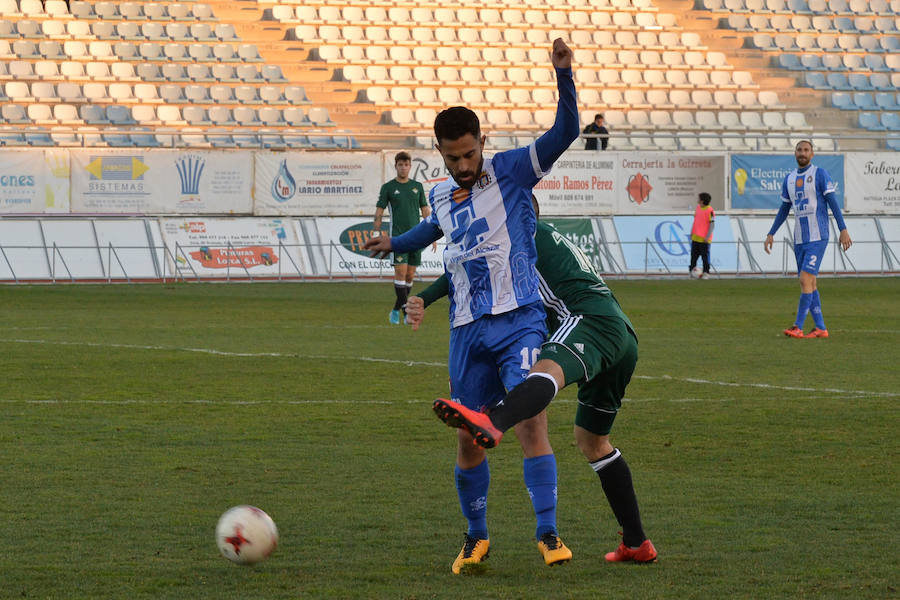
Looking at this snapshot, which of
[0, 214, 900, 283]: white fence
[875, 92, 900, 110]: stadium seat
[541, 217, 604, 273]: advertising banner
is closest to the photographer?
[0, 214, 900, 283]: white fence

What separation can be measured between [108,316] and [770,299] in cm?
1099

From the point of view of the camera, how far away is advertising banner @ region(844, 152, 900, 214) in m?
32.6

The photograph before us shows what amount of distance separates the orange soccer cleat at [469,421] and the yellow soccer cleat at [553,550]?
792 mm

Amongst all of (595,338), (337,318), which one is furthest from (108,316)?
(595,338)

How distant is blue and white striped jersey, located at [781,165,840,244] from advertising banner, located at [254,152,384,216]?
46.9 feet

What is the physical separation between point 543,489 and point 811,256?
11703mm

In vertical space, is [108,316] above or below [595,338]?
below

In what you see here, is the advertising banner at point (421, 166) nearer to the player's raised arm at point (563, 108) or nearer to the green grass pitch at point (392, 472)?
the green grass pitch at point (392, 472)

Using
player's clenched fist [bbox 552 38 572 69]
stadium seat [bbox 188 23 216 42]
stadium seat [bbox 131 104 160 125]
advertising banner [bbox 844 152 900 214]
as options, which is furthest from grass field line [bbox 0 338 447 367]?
advertising banner [bbox 844 152 900 214]

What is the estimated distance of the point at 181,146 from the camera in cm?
2980

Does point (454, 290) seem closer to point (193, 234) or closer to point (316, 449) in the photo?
point (316, 449)

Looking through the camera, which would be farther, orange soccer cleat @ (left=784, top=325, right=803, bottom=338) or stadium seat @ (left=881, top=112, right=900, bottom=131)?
stadium seat @ (left=881, top=112, right=900, bottom=131)

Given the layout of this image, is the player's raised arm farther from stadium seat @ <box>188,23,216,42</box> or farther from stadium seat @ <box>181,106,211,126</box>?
stadium seat @ <box>188,23,216,42</box>

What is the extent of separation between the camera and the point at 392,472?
285 inches
